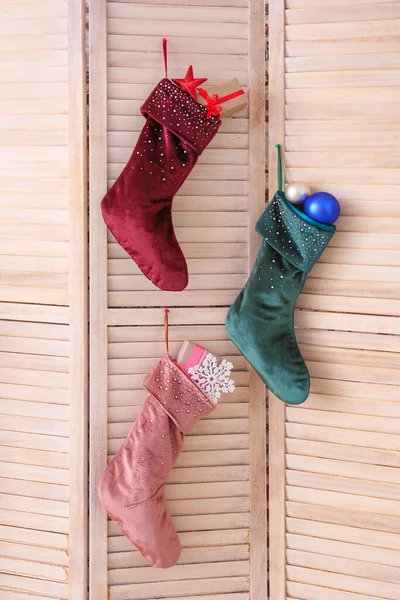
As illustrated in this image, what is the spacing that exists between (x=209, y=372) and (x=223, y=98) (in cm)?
58

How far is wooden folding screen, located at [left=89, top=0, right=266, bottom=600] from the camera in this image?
1093mm

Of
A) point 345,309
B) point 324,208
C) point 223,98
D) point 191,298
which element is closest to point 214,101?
point 223,98

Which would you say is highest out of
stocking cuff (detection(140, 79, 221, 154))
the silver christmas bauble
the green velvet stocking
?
stocking cuff (detection(140, 79, 221, 154))

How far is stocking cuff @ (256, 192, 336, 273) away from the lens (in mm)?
1045

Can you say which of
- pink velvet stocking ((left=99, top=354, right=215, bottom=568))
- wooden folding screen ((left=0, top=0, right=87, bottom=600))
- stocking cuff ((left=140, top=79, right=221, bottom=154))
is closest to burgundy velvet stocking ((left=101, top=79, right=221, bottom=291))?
stocking cuff ((left=140, top=79, right=221, bottom=154))

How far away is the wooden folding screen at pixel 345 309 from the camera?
1.08m

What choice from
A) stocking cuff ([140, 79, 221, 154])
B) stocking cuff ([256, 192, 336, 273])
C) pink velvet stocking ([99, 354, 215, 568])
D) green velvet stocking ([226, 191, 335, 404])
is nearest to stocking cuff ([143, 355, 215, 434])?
pink velvet stocking ([99, 354, 215, 568])

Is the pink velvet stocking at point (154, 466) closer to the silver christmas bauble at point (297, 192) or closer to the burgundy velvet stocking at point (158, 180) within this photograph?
the burgundy velvet stocking at point (158, 180)

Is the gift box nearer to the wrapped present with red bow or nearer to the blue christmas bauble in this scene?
the blue christmas bauble

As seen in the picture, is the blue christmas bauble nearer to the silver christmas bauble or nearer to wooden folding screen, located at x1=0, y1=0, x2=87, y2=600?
the silver christmas bauble

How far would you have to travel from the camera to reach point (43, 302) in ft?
3.74

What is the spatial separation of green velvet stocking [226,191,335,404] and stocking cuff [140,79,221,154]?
0.68ft

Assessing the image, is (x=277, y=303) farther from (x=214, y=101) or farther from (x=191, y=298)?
(x=214, y=101)

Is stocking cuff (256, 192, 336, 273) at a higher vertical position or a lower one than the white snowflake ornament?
higher
